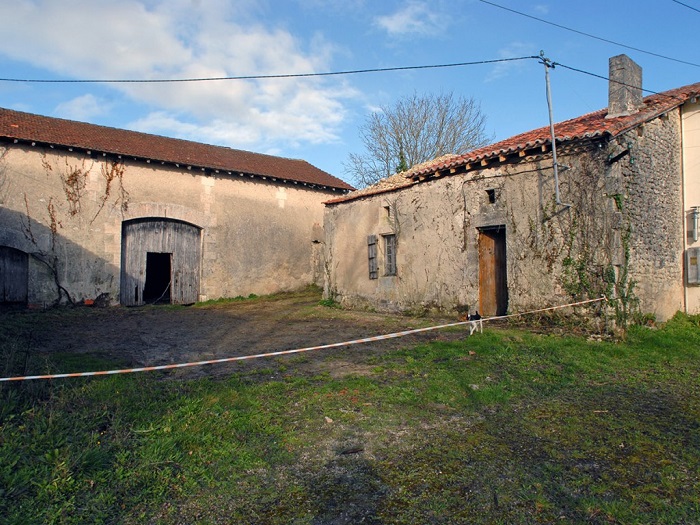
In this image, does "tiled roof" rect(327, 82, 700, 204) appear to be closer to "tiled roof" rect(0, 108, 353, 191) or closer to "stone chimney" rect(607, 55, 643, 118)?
"stone chimney" rect(607, 55, 643, 118)

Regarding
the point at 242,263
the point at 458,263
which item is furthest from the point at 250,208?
the point at 458,263

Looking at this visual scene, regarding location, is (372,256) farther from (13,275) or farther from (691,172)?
(13,275)

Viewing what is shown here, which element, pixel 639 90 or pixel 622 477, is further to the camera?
pixel 639 90

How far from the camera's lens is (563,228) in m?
9.41

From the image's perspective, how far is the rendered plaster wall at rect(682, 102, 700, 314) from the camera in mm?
10578

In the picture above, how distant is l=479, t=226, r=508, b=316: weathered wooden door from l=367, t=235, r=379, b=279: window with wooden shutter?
3.41 metres

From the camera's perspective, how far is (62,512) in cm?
308

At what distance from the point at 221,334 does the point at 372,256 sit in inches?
206

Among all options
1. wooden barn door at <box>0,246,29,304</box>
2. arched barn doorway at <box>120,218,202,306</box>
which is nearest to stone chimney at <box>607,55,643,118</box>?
arched barn doorway at <box>120,218,202,306</box>

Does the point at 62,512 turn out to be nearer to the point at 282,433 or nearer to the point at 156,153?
the point at 282,433

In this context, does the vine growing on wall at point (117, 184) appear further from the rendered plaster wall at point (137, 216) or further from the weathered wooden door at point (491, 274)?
the weathered wooden door at point (491, 274)

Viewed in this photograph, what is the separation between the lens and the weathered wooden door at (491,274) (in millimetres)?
11078

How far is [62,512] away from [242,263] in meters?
15.1

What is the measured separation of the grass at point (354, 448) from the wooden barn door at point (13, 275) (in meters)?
8.97
